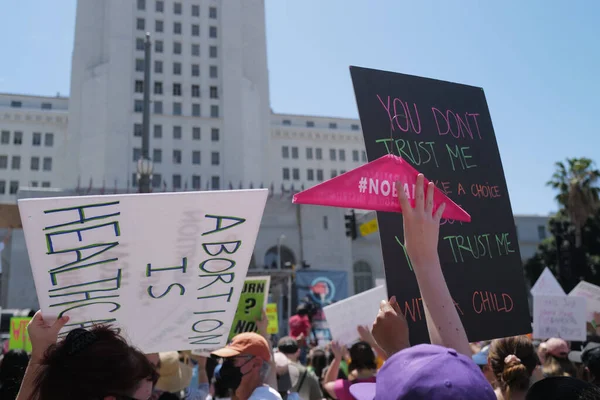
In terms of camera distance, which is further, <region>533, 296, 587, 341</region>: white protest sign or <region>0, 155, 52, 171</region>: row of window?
<region>0, 155, 52, 171</region>: row of window

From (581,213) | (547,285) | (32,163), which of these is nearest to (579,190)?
(581,213)

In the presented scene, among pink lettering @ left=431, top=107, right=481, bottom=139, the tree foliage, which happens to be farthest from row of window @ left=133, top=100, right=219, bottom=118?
pink lettering @ left=431, top=107, right=481, bottom=139

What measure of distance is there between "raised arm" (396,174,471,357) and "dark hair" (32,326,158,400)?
97 cm

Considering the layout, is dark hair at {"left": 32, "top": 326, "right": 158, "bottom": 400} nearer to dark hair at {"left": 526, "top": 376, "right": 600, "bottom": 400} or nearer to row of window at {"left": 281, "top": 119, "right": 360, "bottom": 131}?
dark hair at {"left": 526, "top": 376, "right": 600, "bottom": 400}

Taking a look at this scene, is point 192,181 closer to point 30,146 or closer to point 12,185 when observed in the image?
point 30,146

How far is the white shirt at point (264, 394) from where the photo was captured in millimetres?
2963

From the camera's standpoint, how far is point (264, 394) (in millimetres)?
2988

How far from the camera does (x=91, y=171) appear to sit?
49625mm

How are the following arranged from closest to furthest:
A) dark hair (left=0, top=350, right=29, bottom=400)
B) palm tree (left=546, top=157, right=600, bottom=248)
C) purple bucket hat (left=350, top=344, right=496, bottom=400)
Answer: purple bucket hat (left=350, top=344, right=496, bottom=400), dark hair (left=0, top=350, right=29, bottom=400), palm tree (left=546, top=157, right=600, bottom=248)

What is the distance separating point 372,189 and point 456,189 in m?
0.89

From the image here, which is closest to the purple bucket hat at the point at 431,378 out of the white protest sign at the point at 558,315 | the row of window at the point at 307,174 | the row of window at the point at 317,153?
the white protest sign at the point at 558,315

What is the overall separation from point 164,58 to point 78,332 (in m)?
56.5

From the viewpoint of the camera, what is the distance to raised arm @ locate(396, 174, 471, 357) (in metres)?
1.82

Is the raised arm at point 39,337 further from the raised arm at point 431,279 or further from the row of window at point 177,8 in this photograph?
the row of window at point 177,8
